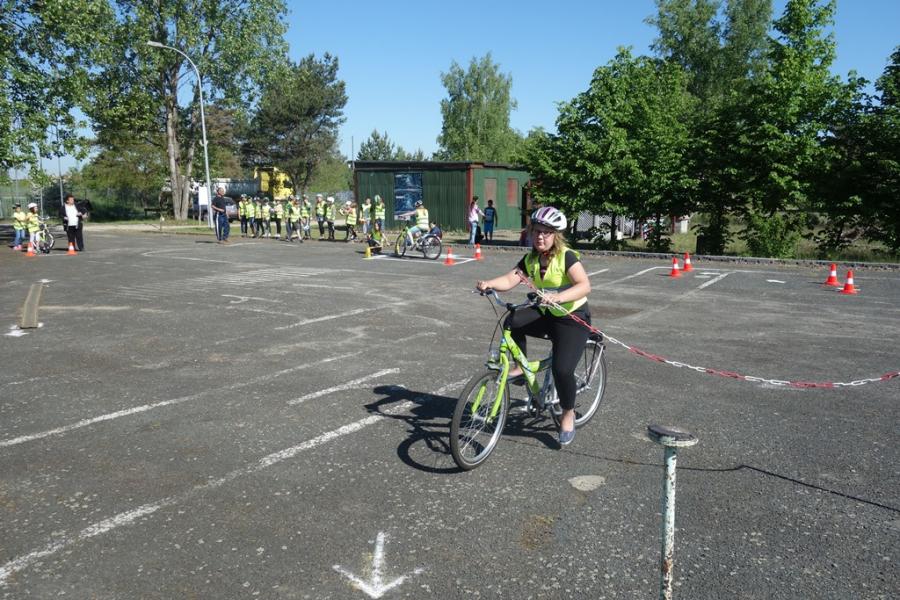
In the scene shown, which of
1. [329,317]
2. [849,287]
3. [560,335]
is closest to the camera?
[560,335]

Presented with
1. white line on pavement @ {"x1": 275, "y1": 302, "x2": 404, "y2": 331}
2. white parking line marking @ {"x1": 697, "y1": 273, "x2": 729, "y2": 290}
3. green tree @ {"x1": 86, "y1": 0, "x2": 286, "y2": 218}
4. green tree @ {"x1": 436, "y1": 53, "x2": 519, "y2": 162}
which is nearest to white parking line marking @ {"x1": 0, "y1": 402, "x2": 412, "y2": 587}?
white line on pavement @ {"x1": 275, "y1": 302, "x2": 404, "y2": 331}

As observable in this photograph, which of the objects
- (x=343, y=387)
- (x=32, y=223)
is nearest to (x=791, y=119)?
(x=343, y=387)

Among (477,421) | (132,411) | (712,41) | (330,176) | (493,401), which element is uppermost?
(712,41)

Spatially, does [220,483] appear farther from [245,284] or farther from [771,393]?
[245,284]

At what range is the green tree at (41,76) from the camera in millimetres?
26188

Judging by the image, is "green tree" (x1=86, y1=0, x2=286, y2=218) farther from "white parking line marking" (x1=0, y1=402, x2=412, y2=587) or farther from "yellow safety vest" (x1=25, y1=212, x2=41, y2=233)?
"white parking line marking" (x1=0, y1=402, x2=412, y2=587)

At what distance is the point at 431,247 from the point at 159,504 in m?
16.8

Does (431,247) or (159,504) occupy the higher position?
(431,247)

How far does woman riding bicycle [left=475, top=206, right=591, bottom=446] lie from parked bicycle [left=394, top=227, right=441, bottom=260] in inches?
607

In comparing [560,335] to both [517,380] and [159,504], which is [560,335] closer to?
[517,380]

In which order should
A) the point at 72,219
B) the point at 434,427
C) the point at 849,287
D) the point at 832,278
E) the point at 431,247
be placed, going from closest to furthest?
the point at 434,427, the point at 849,287, the point at 832,278, the point at 431,247, the point at 72,219

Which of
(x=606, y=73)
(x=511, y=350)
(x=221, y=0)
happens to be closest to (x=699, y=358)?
(x=511, y=350)

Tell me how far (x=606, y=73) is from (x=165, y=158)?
4106 cm

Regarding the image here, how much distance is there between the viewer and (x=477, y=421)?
16.4ft
